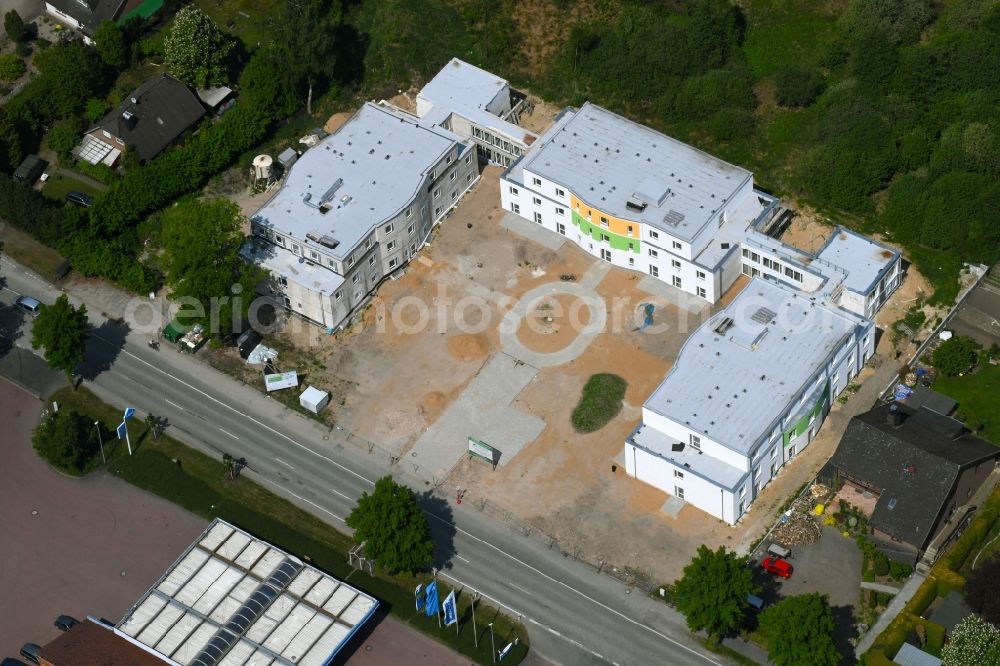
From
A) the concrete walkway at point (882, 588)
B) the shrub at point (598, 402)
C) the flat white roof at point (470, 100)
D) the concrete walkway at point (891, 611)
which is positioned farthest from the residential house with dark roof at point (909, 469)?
the flat white roof at point (470, 100)

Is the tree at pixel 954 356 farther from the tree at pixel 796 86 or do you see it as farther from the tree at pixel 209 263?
the tree at pixel 209 263

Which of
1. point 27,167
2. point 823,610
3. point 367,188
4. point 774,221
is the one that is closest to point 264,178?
point 367,188

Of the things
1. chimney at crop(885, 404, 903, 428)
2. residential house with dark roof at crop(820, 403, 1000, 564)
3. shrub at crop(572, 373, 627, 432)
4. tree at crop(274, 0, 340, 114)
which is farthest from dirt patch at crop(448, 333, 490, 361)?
chimney at crop(885, 404, 903, 428)

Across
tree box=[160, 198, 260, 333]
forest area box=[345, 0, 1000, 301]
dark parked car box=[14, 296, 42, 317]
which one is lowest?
dark parked car box=[14, 296, 42, 317]

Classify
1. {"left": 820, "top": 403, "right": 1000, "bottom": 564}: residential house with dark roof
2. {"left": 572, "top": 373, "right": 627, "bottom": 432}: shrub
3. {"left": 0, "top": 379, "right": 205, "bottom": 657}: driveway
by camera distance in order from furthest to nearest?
{"left": 572, "top": 373, "right": 627, "bottom": 432}: shrub < {"left": 0, "top": 379, "right": 205, "bottom": 657}: driveway < {"left": 820, "top": 403, "right": 1000, "bottom": 564}: residential house with dark roof

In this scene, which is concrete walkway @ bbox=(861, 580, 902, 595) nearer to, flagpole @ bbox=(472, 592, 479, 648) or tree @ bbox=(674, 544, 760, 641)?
tree @ bbox=(674, 544, 760, 641)

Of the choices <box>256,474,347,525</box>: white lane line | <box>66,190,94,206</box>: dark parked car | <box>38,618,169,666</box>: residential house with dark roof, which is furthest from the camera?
<box>66,190,94,206</box>: dark parked car

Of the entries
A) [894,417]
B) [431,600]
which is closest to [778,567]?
[894,417]
